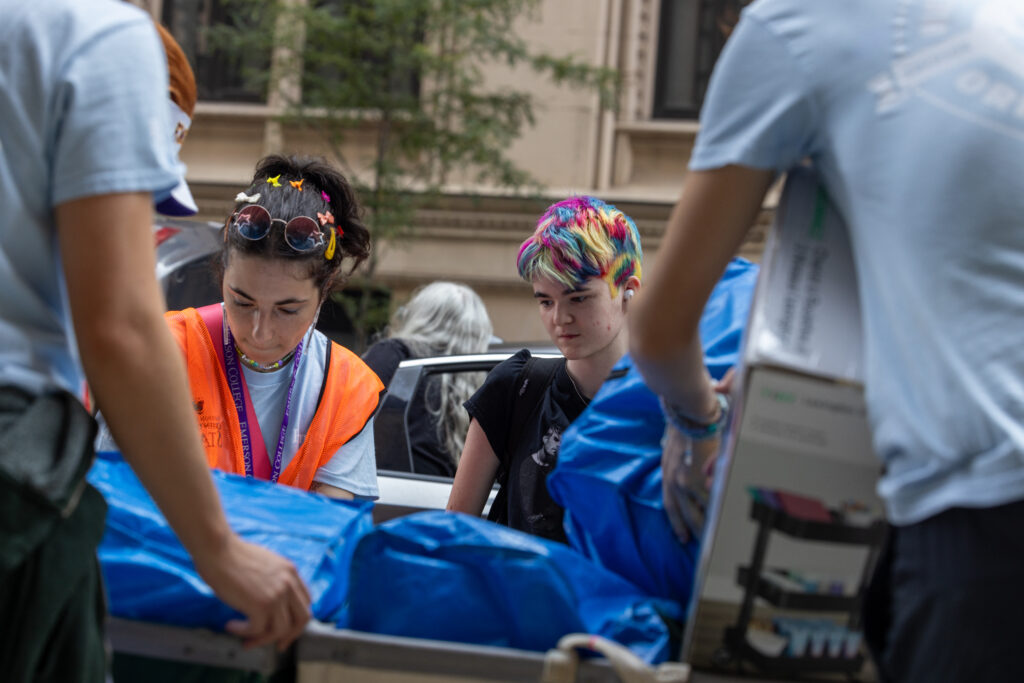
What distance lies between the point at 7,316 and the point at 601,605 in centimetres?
96

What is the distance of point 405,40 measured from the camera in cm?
892

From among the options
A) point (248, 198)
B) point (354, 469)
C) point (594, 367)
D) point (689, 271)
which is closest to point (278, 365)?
point (354, 469)

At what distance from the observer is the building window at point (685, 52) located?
11641 millimetres

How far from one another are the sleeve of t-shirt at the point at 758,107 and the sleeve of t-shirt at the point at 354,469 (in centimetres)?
147

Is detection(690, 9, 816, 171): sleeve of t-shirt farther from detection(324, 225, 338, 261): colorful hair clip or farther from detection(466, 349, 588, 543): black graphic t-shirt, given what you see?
detection(324, 225, 338, 261): colorful hair clip

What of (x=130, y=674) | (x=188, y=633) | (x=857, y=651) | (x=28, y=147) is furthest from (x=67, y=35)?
(x=857, y=651)

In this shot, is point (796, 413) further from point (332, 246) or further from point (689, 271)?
point (332, 246)

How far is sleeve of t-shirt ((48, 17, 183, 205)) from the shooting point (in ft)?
4.44

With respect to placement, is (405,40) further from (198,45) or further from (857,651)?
(857,651)

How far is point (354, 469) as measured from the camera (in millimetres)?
2680

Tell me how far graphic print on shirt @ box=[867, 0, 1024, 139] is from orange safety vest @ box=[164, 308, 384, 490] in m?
1.63

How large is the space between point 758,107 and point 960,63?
0.80 ft

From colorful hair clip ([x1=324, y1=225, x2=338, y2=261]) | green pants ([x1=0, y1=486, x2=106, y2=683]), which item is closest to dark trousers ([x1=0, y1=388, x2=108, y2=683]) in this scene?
green pants ([x1=0, y1=486, x2=106, y2=683])

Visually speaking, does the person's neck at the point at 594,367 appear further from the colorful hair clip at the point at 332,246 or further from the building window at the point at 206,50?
the building window at the point at 206,50
